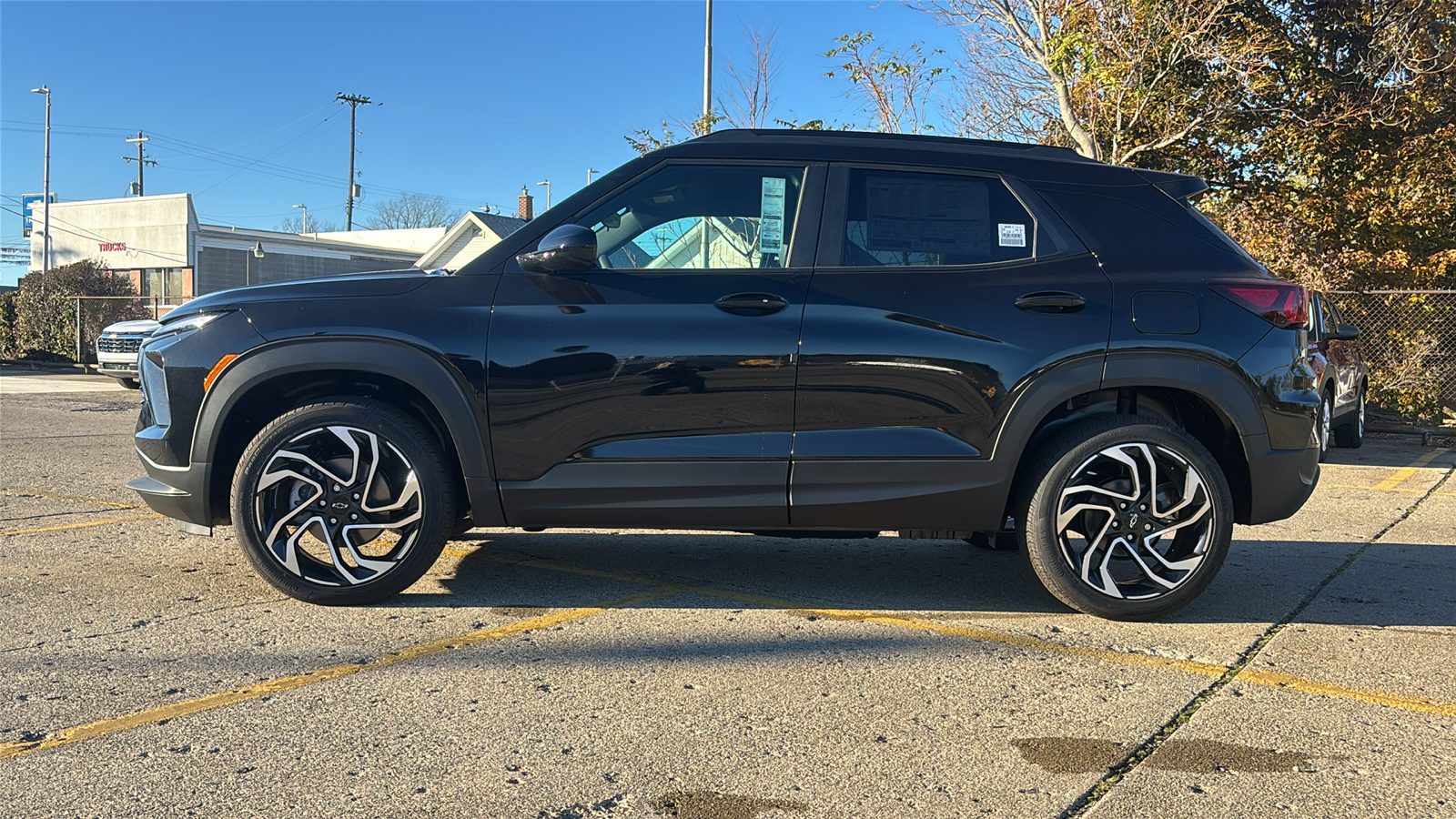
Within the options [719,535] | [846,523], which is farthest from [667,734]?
[719,535]

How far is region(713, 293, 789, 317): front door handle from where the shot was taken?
14.3 feet

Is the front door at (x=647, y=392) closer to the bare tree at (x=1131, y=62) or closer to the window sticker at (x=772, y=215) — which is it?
the window sticker at (x=772, y=215)

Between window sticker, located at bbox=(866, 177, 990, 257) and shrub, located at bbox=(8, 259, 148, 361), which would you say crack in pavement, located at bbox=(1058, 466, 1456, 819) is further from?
shrub, located at bbox=(8, 259, 148, 361)

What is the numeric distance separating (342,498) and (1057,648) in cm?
277

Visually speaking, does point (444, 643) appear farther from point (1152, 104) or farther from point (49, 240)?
point (49, 240)

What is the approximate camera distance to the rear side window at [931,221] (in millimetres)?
4504

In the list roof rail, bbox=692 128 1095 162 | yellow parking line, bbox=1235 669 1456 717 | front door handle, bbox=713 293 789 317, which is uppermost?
roof rail, bbox=692 128 1095 162

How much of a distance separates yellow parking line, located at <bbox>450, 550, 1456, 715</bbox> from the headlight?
1742 mm

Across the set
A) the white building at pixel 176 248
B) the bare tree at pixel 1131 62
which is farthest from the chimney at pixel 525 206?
the bare tree at pixel 1131 62

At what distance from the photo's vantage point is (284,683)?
362cm

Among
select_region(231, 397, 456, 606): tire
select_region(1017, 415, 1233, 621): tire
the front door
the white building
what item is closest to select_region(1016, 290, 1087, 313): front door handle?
select_region(1017, 415, 1233, 621): tire

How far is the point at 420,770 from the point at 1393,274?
16.9 meters

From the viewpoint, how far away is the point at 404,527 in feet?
14.6

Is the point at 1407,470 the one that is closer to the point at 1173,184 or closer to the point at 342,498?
the point at 1173,184
